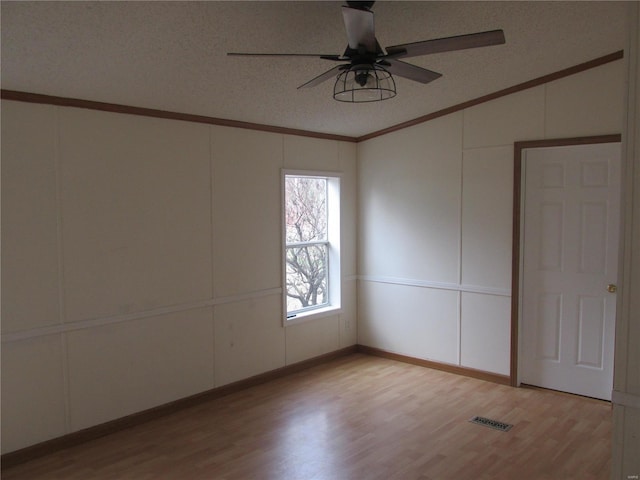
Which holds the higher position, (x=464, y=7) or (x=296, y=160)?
(x=464, y=7)

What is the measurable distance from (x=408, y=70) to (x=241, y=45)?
98cm

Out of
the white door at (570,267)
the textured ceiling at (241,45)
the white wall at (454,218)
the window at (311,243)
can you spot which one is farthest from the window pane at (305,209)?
the white door at (570,267)

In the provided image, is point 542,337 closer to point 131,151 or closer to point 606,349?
point 606,349

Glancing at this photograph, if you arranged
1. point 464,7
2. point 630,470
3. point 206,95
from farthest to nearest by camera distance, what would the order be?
point 206,95 → point 464,7 → point 630,470

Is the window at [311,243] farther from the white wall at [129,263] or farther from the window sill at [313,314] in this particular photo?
the white wall at [129,263]

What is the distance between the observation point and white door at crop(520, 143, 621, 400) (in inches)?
163

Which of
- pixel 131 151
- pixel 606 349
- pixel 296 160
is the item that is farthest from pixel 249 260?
pixel 606 349

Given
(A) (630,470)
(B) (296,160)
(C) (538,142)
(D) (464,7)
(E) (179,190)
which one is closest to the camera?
(A) (630,470)

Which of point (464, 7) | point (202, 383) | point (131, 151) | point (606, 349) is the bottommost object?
point (202, 383)

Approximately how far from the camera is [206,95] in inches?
148

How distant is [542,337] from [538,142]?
167cm

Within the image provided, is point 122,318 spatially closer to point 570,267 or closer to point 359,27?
point 359,27

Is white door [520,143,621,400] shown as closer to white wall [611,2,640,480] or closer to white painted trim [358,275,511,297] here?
white painted trim [358,275,511,297]

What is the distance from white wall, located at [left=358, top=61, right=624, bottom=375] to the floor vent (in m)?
0.88
